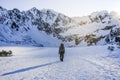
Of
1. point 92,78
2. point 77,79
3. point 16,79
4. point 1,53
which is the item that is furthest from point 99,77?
point 1,53

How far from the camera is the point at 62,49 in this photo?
27.7 meters

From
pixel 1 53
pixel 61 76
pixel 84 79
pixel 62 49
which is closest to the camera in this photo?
pixel 84 79

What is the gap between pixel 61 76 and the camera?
51.0 feet

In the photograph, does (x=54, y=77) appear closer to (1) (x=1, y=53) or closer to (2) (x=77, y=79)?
(2) (x=77, y=79)

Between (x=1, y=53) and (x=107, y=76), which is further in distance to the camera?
(x=1, y=53)

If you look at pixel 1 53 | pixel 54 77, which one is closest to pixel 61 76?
pixel 54 77

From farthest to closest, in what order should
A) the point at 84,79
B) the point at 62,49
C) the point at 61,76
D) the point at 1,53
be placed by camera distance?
the point at 1,53, the point at 62,49, the point at 61,76, the point at 84,79

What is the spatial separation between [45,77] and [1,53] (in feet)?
Result: 77.9

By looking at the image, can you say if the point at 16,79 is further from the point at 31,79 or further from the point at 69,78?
the point at 69,78

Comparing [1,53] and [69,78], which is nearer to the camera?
[69,78]

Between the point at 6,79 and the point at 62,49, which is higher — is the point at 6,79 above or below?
below

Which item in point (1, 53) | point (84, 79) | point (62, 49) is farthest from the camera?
point (1, 53)

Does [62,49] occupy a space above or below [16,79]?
above

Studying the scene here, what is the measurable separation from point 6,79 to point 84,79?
5.01 metres
